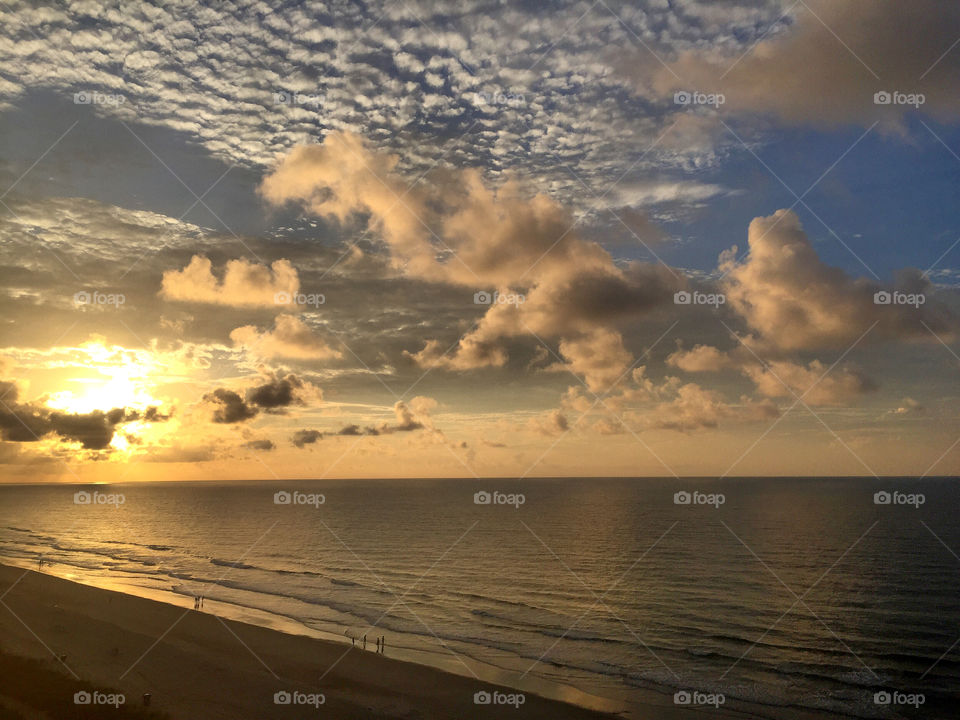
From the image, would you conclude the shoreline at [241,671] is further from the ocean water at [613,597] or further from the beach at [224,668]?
the ocean water at [613,597]

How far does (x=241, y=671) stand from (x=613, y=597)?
31124 mm

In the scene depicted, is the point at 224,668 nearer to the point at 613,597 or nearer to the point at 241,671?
the point at 241,671

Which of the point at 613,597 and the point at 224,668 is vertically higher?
the point at 613,597

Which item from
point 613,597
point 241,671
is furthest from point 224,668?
point 613,597

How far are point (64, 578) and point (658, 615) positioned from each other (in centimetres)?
5242

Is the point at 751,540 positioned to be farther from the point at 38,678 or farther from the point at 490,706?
the point at 38,678

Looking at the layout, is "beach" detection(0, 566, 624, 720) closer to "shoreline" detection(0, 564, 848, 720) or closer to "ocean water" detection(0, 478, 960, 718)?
"shoreline" detection(0, 564, 848, 720)

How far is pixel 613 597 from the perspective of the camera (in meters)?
50.5

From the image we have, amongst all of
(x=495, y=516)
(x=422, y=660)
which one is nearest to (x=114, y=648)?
(x=422, y=660)

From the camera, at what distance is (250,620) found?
41.8 meters

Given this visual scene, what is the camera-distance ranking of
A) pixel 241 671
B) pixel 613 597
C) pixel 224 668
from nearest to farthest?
pixel 241 671
pixel 224 668
pixel 613 597

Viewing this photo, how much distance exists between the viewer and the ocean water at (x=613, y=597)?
31.5 m

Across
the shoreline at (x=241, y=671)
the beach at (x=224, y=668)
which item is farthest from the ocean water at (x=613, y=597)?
the beach at (x=224, y=668)

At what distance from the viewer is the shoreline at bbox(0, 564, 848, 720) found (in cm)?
2566
